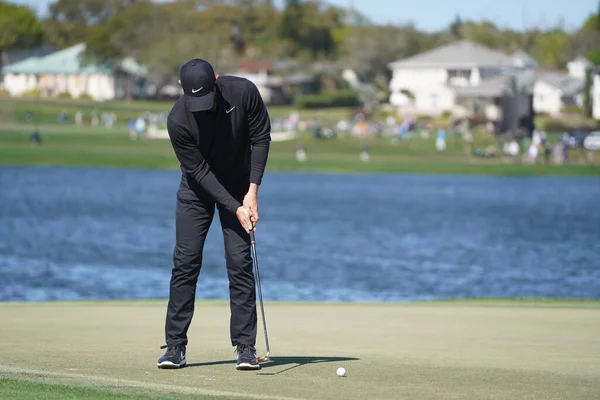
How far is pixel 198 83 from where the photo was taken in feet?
24.5

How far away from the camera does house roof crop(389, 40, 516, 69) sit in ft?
416

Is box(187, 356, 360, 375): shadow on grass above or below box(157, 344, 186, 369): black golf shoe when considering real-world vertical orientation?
below

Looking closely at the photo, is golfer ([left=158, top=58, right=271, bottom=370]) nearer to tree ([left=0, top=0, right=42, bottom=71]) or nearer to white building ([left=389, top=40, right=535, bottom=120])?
white building ([left=389, top=40, right=535, bottom=120])

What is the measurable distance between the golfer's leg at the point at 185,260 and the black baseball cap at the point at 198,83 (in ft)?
2.51

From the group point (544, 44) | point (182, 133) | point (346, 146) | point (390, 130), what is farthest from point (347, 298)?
point (544, 44)

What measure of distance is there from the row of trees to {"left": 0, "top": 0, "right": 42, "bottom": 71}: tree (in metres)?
0.10

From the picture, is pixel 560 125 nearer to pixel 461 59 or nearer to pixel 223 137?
pixel 461 59

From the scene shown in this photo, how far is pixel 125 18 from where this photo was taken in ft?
443

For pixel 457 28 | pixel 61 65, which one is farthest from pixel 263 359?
pixel 457 28

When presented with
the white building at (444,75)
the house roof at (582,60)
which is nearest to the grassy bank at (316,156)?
the white building at (444,75)

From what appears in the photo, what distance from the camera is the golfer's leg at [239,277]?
26.2ft

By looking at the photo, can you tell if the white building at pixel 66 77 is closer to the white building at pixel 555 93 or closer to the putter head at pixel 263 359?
the white building at pixel 555 93

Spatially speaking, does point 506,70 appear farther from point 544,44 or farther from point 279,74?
point 544,44

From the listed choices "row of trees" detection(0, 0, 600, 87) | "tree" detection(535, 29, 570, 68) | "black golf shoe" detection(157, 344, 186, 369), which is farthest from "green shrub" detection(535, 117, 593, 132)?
"black golf shoe" detection(157, 344, 186, 369)
